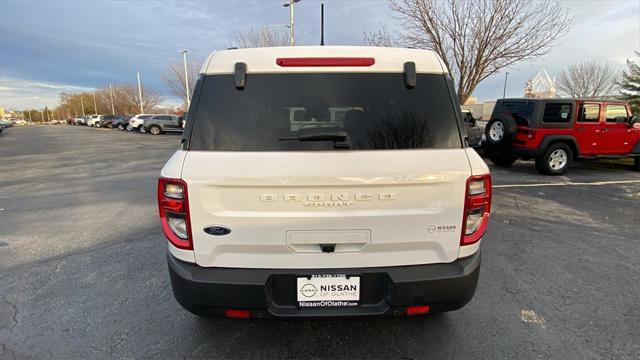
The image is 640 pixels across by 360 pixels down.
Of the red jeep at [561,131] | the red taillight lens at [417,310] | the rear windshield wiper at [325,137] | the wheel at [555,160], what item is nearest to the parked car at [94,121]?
the red jeep at [561,131]

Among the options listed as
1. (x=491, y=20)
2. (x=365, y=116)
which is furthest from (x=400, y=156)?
(x=491, y=20)

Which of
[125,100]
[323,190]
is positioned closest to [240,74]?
[323,190]

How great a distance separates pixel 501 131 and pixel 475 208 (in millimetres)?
8240

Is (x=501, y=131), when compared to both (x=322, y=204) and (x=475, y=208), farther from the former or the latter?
(x=322, y=204)

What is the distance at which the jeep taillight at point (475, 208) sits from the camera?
2.03 metres

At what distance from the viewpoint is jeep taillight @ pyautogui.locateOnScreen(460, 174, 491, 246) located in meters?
2.03

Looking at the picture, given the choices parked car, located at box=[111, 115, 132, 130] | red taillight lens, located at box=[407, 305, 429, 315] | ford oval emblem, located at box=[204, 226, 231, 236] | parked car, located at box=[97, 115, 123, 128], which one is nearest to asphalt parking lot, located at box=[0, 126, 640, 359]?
red taillight lens, located at box=[407, 305, 429, 315]

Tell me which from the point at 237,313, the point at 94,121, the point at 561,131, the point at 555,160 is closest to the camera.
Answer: the point at 237,313

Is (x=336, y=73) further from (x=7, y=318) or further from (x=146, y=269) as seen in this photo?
(x=7, y=318)

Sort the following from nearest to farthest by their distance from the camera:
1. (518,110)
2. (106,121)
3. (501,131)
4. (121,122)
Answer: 1. (518,110)
2. (501,131)
3. (121,122)
4. (106,121)

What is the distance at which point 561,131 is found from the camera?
343 inches

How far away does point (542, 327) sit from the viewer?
2.68 meters

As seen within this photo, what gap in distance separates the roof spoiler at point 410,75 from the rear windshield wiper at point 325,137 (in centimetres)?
53

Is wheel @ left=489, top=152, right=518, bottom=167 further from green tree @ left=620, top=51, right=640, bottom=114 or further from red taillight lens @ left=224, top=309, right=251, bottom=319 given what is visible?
green tree @ left=620, top=51, right=640, bottom=114
